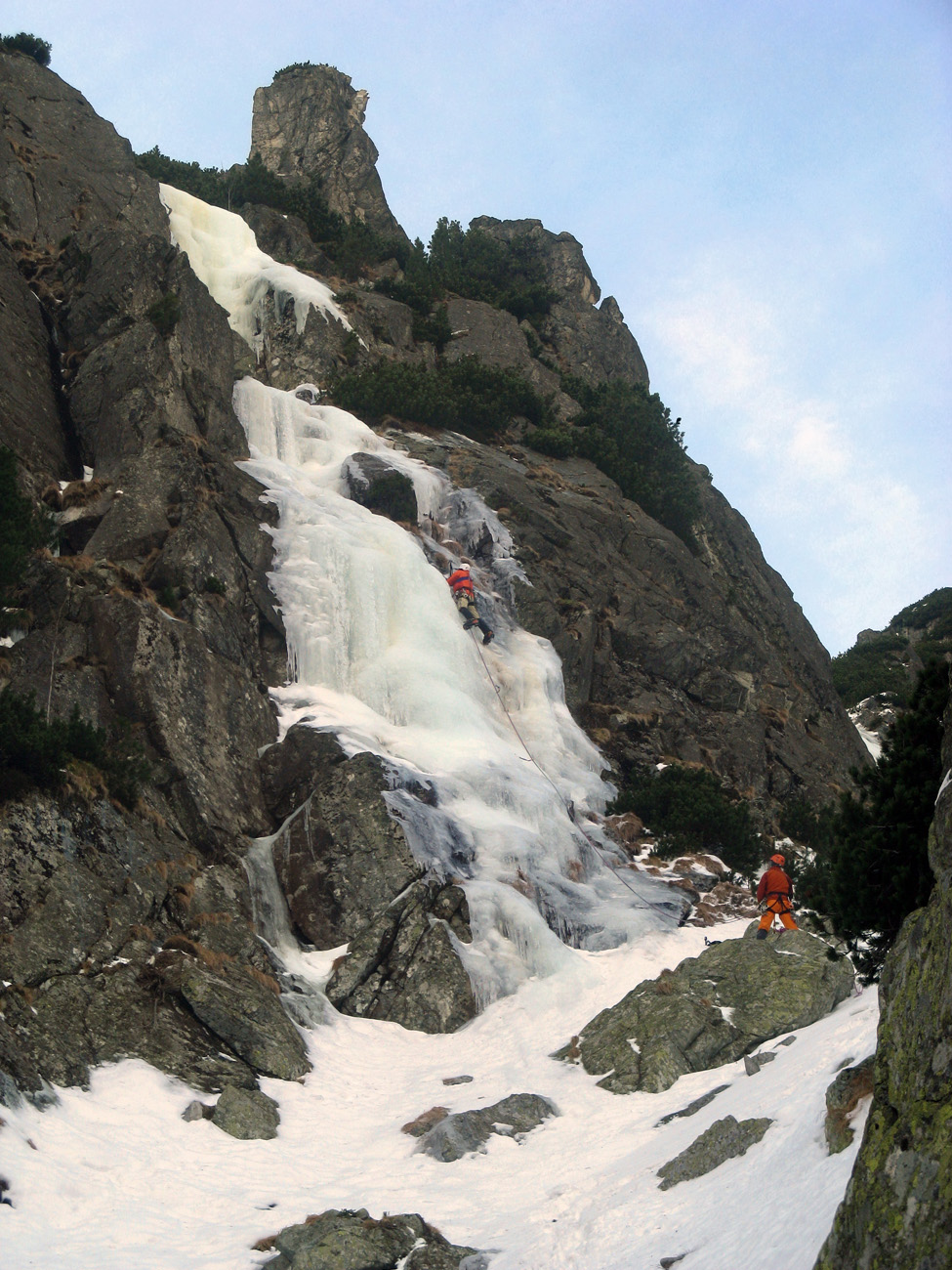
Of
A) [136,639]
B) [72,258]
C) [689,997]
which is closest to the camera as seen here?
[689,997]

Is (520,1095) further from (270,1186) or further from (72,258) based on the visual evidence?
(72,258)

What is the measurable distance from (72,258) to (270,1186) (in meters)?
23.2

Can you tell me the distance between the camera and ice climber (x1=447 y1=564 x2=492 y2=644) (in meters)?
26.2

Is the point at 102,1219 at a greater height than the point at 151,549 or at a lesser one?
lesser

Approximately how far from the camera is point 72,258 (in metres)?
27.8

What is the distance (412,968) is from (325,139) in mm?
47775

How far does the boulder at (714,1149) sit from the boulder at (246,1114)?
4.64 meters

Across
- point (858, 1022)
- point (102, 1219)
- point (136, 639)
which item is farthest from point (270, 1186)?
point (136, 639)

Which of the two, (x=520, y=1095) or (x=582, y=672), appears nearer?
(x=520, y=1095)

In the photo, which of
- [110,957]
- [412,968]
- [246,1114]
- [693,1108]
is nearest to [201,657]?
[412,968]

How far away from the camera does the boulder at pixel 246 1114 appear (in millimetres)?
12531

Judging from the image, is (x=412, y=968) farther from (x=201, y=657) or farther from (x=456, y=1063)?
(x=201, y=657)

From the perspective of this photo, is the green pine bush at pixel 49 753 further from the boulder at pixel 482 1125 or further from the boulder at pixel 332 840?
the boulder at pixel 482 1125

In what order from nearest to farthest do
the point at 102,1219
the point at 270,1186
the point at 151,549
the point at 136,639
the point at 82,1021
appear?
the point at 102,1219 → the point at 270,1186 → the point at 82,1021 → the point at 136,639 → the point at 151,549
